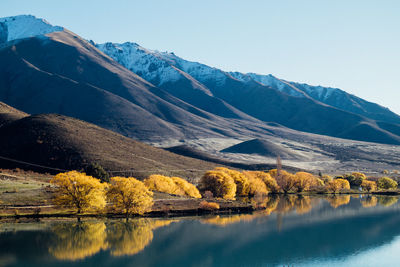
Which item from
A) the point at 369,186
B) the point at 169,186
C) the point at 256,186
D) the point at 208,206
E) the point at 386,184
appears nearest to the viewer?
the point at 208,206

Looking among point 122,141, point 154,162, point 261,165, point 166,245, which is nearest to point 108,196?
point 166,245

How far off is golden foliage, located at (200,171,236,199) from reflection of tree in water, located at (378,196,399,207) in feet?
121

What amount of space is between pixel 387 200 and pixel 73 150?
264 ft

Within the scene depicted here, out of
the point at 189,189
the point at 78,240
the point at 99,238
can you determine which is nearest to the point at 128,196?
the point at 99,238

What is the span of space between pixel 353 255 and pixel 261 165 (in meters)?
136

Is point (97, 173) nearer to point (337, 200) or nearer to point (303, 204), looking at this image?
point (303, 204)

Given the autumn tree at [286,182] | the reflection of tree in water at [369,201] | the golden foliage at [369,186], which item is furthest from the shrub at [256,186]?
the golden foliage at [369,186]

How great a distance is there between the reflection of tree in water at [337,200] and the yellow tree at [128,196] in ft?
154

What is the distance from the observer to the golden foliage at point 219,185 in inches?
3797

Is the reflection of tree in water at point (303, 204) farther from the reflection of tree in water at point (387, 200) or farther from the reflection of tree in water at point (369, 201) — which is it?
the reflection of tree in water at point (387, 200)

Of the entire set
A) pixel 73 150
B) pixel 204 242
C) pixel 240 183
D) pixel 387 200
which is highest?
pixel 73 150

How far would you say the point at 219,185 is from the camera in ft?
316

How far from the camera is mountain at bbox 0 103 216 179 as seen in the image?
10644 cm

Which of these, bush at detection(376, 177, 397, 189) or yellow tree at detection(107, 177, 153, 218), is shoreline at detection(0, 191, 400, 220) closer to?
yellow tree at detection(107, 177, 153, 218)
